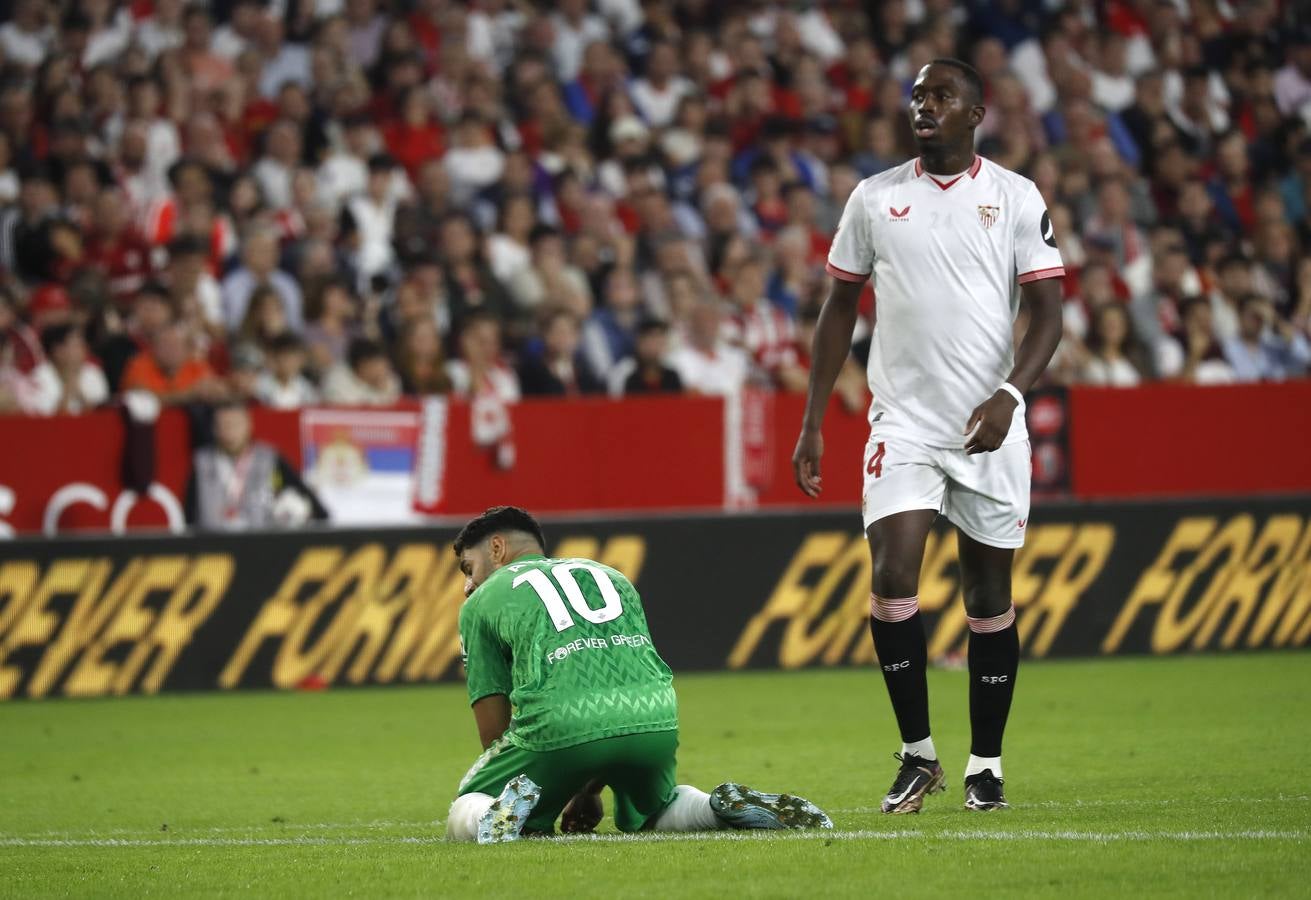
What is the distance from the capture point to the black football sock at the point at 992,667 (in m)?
6.71

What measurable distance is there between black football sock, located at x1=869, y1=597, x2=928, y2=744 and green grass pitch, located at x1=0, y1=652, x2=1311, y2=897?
0.30 meters

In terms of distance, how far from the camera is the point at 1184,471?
51.0 feet

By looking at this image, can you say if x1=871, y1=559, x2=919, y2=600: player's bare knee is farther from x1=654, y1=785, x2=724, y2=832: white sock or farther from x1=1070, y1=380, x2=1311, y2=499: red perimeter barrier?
x1=1070, y1=380, x2=1311, y2=499: red perimeter barrier

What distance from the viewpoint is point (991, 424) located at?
6398 millimetres

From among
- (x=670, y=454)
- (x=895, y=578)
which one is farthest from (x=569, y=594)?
(x=670, y=454)

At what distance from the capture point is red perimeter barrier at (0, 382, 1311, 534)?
13.5 m

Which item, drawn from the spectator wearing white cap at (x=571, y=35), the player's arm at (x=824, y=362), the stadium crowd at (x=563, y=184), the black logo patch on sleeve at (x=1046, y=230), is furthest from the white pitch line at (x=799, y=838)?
the spectator wearing white cap at (x=571, y=35)

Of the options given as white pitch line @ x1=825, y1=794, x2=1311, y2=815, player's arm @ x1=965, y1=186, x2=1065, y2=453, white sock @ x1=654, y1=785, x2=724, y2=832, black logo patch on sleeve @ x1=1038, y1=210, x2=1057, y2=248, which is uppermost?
black logo patch on sleeve @ x1=1038, y1=210, x2=1057, y2=248

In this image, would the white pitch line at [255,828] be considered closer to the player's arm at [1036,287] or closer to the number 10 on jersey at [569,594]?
the number 10 on jersey at [569,594]

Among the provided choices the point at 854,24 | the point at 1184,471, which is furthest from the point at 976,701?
the point at 854,24

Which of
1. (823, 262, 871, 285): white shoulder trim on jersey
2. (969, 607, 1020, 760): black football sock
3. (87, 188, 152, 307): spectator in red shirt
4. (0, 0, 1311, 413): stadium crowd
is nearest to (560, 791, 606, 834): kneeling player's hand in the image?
(969, 607, 1020, 760): black football sock

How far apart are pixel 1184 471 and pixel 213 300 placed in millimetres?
7152

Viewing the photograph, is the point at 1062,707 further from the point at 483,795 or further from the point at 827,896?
the point at 827,896

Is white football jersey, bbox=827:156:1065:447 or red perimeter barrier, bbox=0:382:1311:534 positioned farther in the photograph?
red perimeter barrier, bbox=0:382:1311:534
